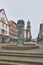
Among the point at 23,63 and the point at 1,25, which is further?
the point at 1,25

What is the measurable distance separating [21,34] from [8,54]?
8.40 meters

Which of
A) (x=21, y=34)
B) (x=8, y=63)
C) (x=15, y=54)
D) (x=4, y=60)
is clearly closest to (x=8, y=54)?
(x=15, y=54)

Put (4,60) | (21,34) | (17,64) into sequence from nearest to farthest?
(17,64) < (4,60) < (21,34)

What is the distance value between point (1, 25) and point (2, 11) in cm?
634

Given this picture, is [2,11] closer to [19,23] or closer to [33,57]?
[19,23]

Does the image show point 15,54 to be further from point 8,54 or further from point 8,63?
point 8,63

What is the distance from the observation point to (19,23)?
19734mm

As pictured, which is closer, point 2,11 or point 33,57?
point 33,57

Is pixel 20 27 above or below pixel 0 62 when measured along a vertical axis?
above

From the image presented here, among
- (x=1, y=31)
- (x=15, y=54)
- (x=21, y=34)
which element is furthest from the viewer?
(x=1, y=31)

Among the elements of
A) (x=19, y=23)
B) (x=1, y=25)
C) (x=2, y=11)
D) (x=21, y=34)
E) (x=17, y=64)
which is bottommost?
(x=17, y=64)

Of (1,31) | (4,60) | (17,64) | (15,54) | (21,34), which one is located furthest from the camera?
(1,31)

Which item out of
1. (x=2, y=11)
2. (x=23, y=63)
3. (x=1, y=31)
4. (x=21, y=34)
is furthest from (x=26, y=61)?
(x=2, y=11)

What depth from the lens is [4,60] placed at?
32.5ft
